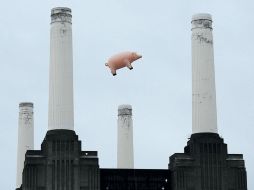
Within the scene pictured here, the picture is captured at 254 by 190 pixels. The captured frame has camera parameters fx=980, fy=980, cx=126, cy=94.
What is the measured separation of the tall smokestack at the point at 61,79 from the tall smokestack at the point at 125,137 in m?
25.5

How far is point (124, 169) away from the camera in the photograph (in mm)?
95625

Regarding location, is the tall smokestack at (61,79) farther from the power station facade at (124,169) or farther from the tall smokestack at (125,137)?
the tall smokestack at (125,137)

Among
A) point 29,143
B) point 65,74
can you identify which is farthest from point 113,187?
point 29,143

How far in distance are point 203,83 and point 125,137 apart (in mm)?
25865

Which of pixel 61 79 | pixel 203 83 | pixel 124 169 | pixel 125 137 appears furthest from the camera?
pixel 125 137

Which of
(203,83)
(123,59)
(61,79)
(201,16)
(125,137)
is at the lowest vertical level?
(125,137)

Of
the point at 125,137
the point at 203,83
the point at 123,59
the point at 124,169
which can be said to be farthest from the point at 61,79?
the point at 125,137

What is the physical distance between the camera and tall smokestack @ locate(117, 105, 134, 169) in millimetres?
119625

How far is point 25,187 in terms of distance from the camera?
90.9 metres

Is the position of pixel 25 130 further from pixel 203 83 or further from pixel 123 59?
Result: pixel 123 59

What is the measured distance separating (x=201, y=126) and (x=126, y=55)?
12.2m

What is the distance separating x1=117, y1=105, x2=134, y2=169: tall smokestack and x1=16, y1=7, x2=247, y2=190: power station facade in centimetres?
2332

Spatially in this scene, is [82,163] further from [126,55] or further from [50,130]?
[126,55]

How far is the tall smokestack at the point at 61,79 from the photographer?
9419 cm
